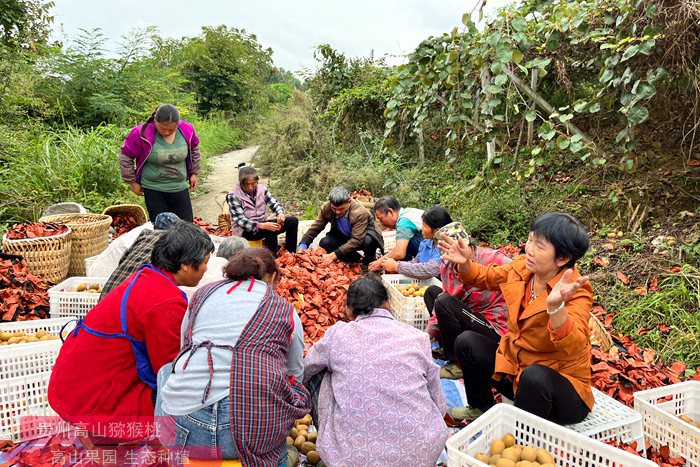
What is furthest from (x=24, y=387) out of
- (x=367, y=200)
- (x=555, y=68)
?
(x=555, y=68)

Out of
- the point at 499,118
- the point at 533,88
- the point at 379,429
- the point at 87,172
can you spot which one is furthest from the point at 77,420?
the point at 87,172

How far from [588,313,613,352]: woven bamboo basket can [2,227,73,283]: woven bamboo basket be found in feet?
14.5

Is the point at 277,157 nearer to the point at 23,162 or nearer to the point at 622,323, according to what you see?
the point at 23,162

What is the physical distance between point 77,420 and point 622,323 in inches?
143

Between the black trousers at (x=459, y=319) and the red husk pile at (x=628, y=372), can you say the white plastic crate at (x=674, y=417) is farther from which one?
the black trousers at (x=459, y=319)

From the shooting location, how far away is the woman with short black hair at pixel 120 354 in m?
2.32

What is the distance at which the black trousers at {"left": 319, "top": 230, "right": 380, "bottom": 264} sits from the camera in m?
5.31

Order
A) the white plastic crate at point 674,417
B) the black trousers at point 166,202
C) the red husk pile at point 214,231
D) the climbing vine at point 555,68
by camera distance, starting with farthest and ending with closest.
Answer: the red husk pile at point 214,231 → the black trousers at point 166,202 → the climbing vine at point 555,68 → the white plastic crate at point 674,417

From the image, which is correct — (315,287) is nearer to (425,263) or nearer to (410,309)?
(425,263)

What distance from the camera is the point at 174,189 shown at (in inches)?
208

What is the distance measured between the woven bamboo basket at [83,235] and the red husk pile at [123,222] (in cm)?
72

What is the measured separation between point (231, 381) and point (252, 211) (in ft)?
11.5

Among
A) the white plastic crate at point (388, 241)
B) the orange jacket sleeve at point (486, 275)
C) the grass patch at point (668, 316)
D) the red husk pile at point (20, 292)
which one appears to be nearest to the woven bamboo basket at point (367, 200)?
the white plastic crate at point (388, 241)

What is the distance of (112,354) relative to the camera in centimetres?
234
